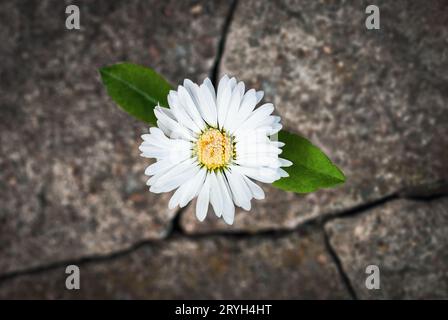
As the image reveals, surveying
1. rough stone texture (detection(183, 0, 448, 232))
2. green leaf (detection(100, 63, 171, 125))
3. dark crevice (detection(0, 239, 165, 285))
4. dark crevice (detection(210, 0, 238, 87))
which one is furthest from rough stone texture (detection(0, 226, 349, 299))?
green leaf (detection(100, 63, 171, 125))

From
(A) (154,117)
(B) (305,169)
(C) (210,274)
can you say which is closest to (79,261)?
(C) (210,274)

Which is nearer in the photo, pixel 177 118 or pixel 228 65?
pixel 177 118

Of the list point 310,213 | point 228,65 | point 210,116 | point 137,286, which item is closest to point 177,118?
point 210,116

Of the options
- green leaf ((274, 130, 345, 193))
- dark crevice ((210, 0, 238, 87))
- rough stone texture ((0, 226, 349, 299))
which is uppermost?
dark crevice ((210, 0, 238, 87))

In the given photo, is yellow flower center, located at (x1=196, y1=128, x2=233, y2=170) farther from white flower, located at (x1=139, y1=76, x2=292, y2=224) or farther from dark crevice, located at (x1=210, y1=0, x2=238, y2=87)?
dark crevice, located at (x1=210, y1=0, x2=238, y2=87)

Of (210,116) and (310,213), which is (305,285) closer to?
(310,213)

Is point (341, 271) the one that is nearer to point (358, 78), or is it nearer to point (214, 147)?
point (358, 78)
